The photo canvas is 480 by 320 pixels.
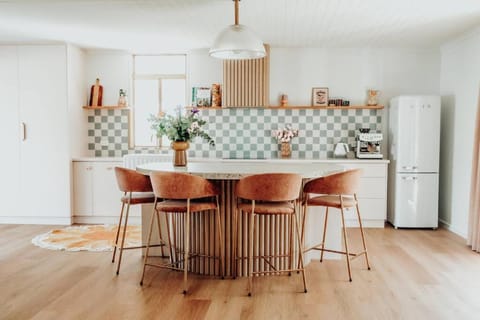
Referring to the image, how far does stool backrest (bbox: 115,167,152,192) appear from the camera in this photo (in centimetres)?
377

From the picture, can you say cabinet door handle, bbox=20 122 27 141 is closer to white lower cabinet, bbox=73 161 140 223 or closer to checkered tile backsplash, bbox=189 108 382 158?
white lower cabinet, bbox=73 161 140 223

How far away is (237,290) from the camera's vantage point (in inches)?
135

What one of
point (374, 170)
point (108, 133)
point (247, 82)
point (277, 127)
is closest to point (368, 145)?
point (374, 170)

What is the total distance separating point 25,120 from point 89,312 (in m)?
3.87

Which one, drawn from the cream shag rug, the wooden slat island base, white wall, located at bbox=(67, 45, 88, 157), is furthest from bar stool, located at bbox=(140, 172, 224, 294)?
white wall, located at bbox=(67, 45, 88, 157)

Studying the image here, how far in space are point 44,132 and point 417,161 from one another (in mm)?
4869

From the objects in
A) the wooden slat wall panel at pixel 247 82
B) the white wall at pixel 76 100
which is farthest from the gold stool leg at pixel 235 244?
the white wall at pixel 76 100

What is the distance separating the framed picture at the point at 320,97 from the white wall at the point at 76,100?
3276 mm

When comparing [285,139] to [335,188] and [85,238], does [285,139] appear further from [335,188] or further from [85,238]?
[85,238]

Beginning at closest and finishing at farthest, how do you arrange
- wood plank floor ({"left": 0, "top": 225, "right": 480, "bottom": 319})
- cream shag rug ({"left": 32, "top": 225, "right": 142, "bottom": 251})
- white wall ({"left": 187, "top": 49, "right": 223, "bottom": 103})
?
1. wood plank floor ({"left": 0, "top": 225, "right": 480, "bottom": 319})
2. cream shag rug ({"left": 32, "top": 225, "right": 142, "bottom": 251})
3. white wall ({"left": 187, "top": 49, "right": 223, "bottom": 103})

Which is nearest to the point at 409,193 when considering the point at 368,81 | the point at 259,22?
the point at 368,81

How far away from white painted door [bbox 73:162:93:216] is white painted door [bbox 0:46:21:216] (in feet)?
2.49

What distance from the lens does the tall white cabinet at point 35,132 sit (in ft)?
19.6

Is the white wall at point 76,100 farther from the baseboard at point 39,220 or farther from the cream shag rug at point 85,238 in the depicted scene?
the cream shag rug at point 85,238
